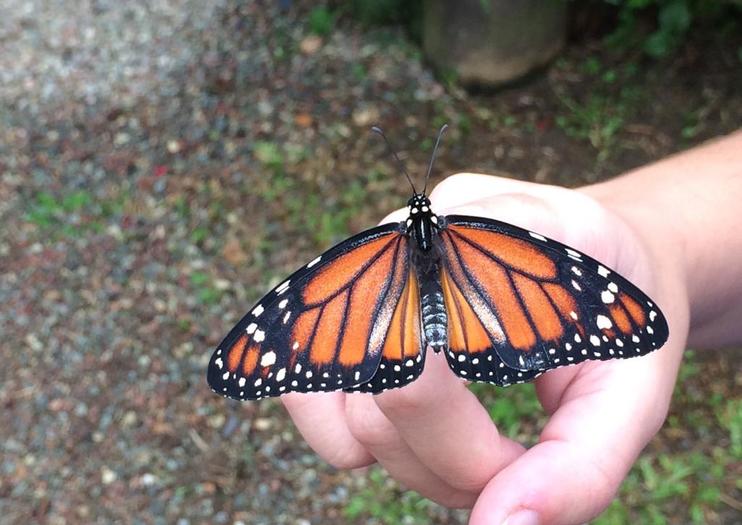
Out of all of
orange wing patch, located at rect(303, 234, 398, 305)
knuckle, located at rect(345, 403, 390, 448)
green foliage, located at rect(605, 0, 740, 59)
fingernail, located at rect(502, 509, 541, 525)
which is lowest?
green foliage, located at rect(605, 0, 740, 59)

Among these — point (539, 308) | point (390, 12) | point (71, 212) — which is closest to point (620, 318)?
point (539, 308)

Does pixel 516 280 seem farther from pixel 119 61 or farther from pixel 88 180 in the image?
pixel 119 61

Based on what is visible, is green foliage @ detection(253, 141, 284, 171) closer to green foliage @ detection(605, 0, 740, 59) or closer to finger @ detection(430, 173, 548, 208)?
green foliage @ detection(605, 0, 740, 59)

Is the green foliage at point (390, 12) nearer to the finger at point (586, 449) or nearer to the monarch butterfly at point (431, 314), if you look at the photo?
the monarch butterfly at point (431, 314)

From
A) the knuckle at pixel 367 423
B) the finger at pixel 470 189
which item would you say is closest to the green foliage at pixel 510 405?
the finger at pixel 470 189

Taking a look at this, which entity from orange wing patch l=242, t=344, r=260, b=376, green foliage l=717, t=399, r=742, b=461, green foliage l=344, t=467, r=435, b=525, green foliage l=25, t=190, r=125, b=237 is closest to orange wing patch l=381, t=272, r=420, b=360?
orange wing patch l=242, t=344, r=260, b=376

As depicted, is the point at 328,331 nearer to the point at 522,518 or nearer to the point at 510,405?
the point at 522,518
